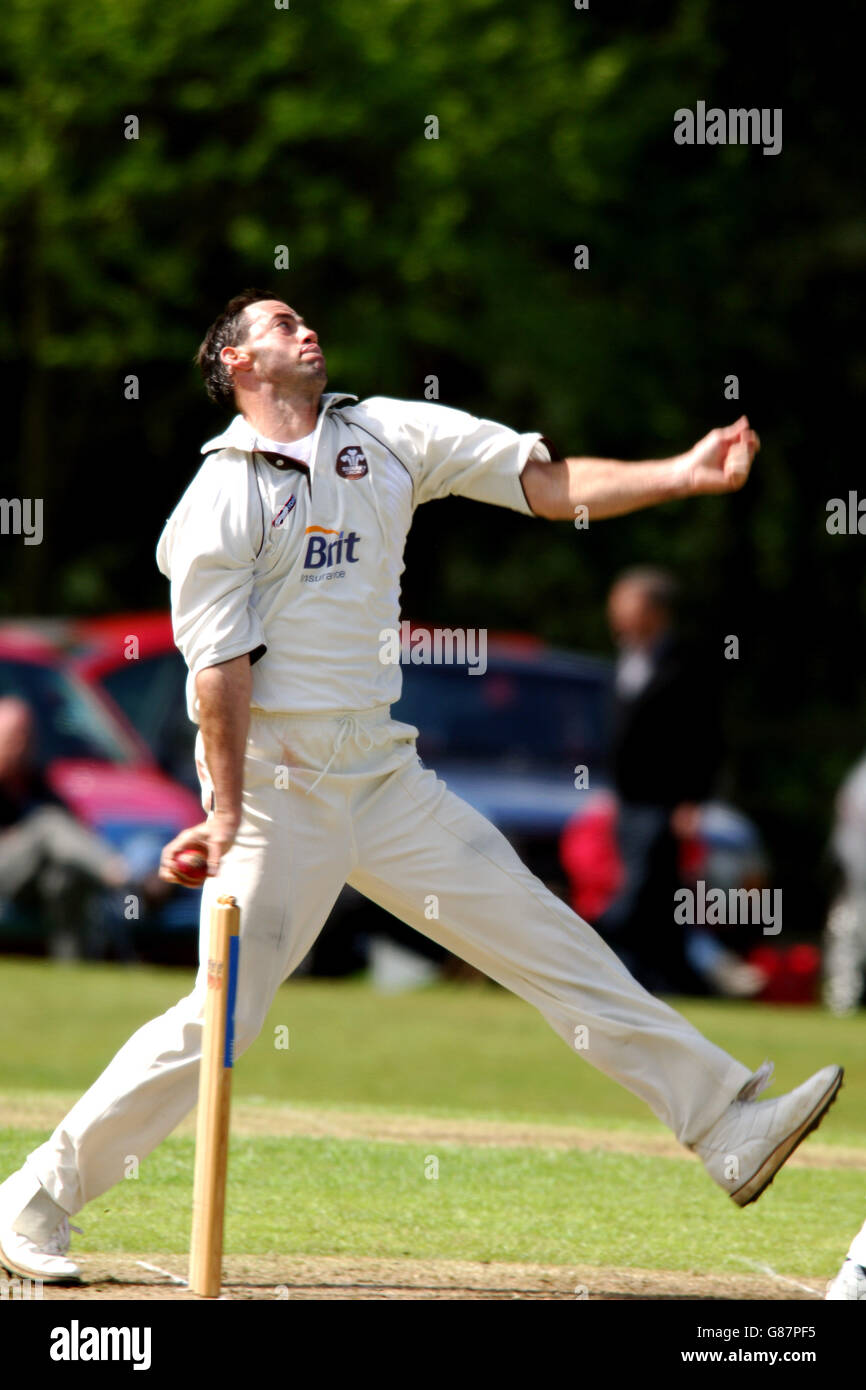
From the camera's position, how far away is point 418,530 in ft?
72.0

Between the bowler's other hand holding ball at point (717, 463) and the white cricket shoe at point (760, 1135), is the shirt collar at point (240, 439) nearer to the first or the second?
the bowler's other hand holding ball at point (717, 463)

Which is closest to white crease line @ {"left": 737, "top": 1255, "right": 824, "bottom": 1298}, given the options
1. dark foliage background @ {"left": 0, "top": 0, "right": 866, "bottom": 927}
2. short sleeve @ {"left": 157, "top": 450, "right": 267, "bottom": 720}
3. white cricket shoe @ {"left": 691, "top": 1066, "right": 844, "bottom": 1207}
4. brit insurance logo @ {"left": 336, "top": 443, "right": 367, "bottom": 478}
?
white cricket shoe @ {"left": 691, "top": 1066, "right": 844, "bottom": 1207}

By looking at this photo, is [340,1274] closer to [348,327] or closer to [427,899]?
[427,899]

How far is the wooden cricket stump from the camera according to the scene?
4.88 metres

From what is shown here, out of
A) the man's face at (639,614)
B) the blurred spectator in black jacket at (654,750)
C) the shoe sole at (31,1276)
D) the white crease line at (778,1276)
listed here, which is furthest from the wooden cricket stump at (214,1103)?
the man's face at (639,614)

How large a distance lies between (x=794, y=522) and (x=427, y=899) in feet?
61.3

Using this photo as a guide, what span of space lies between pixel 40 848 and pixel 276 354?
836 cm

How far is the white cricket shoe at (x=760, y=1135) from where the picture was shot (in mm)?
5352

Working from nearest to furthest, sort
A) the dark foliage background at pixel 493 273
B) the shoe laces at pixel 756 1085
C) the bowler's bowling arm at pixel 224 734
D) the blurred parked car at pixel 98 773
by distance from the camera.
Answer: the bowler's bowling arm at pixel 224 734 → the shoe laces at pixel 756 1085 → the blurred parked car at pixel 98 773 → the dark foliage background at pixel 493 273

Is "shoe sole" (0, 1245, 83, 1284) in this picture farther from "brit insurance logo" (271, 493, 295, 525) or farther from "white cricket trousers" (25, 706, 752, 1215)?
"brit insurance logo" (271, 493, 295, 525)

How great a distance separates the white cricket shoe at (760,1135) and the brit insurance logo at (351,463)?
1.85 m

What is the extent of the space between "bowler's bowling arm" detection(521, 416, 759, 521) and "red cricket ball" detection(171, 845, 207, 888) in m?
1.22
